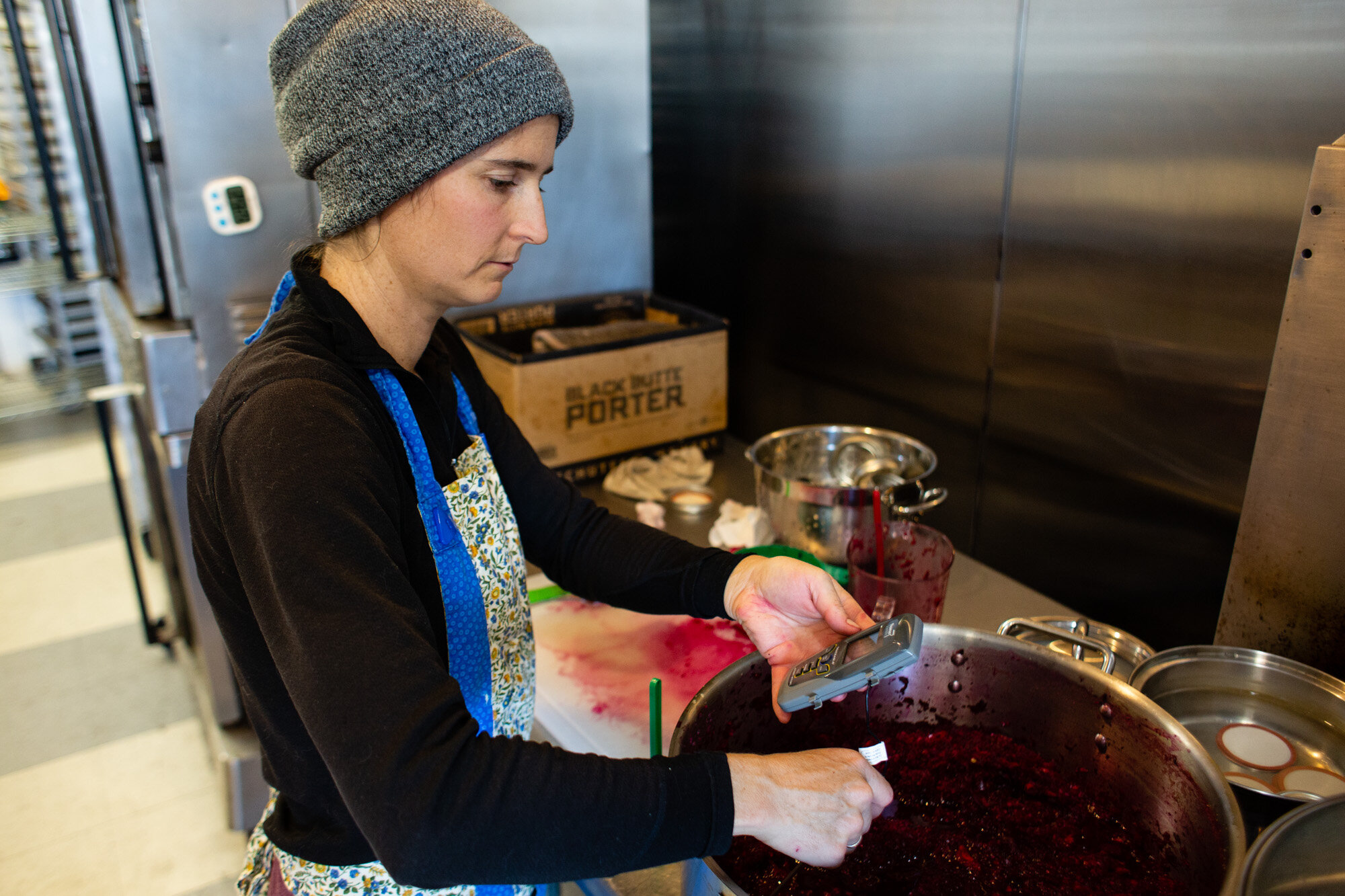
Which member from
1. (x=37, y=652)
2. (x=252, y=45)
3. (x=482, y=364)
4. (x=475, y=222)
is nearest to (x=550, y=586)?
(x=482, y=364)

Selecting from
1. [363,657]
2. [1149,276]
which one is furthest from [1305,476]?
[363,657]

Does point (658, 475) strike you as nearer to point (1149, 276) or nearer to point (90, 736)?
point (1149, 276)

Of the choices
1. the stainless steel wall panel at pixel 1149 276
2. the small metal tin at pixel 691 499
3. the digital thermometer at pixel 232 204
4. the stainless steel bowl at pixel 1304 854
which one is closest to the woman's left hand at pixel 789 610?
the stainless steel bowl at pixel 1304 854

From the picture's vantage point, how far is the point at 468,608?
106cm

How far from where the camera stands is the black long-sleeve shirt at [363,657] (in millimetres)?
684

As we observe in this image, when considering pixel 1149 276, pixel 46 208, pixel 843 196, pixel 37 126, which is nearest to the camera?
pixel 1149 276

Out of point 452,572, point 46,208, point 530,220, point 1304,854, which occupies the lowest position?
point 1304,854

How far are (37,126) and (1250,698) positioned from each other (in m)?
2.52

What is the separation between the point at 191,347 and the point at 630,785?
1.65 m

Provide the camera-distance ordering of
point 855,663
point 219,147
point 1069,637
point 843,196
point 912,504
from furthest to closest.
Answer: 1. point 843,196
2. point 219,147
3. point 912,504
4. point 1069,637
5. point 855,663

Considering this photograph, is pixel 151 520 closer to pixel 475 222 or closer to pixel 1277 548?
pixel 475 222

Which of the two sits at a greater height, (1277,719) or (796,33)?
(796,33)

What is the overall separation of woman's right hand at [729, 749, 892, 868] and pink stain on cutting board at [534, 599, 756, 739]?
0.54 m

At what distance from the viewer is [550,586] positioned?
163cm
